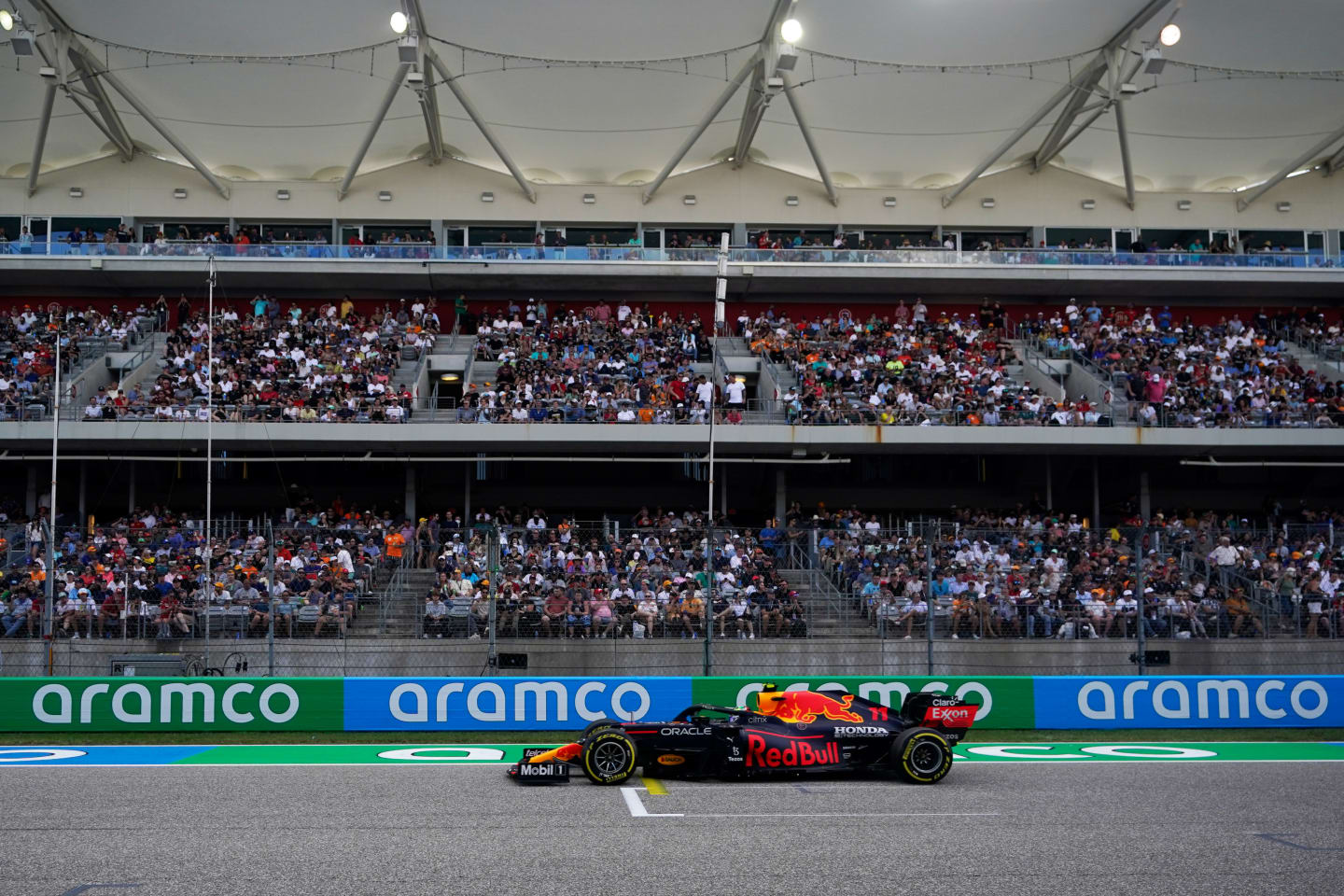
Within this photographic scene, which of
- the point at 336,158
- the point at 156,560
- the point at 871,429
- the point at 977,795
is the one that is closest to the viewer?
the point at 977,795

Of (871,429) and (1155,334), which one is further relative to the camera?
(1155,334)

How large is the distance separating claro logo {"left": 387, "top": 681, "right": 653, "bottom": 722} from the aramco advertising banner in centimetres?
1

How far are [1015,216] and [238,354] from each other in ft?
72.9

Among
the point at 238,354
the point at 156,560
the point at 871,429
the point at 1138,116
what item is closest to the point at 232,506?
the point at 238,354

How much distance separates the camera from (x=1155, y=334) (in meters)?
34.8

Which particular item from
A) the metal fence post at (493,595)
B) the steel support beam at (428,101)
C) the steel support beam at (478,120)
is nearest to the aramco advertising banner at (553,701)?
the metal fence post at (493,595)

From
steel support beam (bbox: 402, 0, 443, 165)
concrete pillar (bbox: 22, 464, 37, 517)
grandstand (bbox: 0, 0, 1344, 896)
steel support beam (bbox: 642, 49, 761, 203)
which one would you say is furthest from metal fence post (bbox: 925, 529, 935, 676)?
concrete pillar (bbox: 22, 464, 37, 517)

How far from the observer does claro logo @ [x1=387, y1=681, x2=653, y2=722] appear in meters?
17.5

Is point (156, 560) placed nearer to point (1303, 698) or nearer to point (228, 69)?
point (228, 69)

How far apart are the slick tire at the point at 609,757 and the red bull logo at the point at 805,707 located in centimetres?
163

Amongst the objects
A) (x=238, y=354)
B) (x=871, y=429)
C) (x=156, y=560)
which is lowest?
(x=156, y=560)

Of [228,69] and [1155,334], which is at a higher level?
[228,69]

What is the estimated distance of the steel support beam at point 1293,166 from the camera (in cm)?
3578

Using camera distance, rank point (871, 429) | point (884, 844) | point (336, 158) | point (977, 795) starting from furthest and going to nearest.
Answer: point (336, 158)
point (871, 429)
point (977, 795)
point (884, 844)
